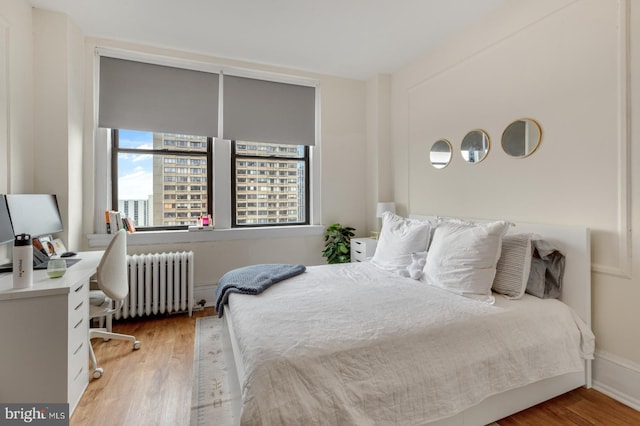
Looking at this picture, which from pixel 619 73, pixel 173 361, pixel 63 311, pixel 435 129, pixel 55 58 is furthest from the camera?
pixel 435 129

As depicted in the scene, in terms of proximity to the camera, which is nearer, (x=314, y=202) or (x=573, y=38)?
(x=573, y=38)

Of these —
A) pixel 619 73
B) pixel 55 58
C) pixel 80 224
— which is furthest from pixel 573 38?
pixel 80 224

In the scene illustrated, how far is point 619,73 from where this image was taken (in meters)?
1.78

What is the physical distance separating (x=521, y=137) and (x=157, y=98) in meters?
3.46

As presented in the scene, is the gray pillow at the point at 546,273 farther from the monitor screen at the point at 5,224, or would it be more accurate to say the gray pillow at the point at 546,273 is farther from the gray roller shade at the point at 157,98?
the monitor screen at the point at 5,224

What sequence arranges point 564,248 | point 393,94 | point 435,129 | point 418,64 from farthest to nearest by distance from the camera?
point 393,94 < point 418,64 < point 435,129 < point 564,248

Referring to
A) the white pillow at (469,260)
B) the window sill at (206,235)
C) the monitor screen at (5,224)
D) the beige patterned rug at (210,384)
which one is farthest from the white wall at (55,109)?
the white pillow at (469,260)

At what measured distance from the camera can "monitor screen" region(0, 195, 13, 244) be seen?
185 cm

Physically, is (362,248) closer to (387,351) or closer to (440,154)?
(440,154)

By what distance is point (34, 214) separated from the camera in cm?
221

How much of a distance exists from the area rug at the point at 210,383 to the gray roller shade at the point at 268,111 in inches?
85.9

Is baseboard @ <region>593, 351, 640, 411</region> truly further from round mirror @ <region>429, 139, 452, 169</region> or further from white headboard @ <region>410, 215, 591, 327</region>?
round mirror @ <region>429, 139, 452, 169</region>

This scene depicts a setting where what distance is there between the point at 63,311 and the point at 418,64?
373cm

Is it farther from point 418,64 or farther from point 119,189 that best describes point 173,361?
point 418,64
